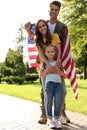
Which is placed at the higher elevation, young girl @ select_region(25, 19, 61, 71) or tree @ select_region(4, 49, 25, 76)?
young girl @ select_region(25, 19, 61, 71)

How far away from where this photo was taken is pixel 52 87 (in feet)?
24.4

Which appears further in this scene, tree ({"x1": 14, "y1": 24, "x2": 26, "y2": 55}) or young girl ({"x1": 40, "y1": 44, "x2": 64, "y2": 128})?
tree ({"x1": 14, "y1": 24, "x2": 26, "y2": 55})

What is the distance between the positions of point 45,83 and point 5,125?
136 cm

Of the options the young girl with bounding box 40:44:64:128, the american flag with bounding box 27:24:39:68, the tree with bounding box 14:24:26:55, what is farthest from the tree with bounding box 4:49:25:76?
the young girl with bounding box 40:44:64:128

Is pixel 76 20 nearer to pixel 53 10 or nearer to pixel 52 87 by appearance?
pixel 53 10

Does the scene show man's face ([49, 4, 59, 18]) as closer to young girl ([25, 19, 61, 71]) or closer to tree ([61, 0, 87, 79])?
young girl ([25, 19, 61, 71])

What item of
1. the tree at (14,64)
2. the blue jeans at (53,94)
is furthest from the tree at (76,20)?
the blue jeans at (53,94)

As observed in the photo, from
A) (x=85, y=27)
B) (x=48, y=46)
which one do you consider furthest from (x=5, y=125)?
(x=85, y=27)

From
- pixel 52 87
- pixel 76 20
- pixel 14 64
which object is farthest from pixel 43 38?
pixel 14 64

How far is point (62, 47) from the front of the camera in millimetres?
7957

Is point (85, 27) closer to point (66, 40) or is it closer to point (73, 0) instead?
point (73, 0)

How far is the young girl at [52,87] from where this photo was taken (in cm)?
737

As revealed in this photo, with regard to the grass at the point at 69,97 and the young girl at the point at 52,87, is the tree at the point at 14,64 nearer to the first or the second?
the grass at the point at 69,97

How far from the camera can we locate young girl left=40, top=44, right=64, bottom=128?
7367 mm
